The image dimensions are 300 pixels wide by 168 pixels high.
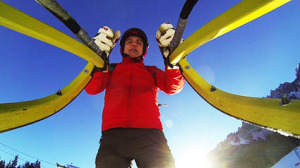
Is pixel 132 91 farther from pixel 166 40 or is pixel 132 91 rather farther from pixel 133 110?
pixel 166 40

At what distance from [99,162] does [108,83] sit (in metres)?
1.05

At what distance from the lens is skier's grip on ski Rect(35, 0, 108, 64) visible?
3.74 ft

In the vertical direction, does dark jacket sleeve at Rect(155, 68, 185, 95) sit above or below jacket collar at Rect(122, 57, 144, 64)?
below

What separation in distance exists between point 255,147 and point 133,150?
24406 mm

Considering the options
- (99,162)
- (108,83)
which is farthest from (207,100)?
(108,83)

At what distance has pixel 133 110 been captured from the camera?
6.33 ft

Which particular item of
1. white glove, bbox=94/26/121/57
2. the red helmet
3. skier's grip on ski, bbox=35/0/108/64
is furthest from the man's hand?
the red helmet

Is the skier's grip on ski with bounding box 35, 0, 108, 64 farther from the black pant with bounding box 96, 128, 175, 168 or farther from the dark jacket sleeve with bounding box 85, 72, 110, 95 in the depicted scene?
the black pant with bounding box 96, 128, 175, 168

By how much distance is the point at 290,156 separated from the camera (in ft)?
35.2

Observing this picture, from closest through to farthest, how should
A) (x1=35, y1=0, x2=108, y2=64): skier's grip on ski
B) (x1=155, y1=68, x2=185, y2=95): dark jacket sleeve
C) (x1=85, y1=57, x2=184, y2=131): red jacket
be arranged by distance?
1. (x1=35, y1=0, x2=108, y2=64): skier's grip on ski
2. (x1=85, y1=57, x2=184, y2=131): red jacket
3. (x1=155, y1=68, x2=185, y2=95): dark jacket sleeve

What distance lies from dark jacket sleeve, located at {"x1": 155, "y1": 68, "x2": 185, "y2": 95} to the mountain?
1768 cm

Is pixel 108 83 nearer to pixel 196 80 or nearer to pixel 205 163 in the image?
pixel 196 80

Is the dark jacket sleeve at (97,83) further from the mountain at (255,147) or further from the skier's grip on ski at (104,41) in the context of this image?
the mountain at (255,147)

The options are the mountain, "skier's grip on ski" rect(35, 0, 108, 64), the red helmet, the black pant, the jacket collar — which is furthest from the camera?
the mountain
